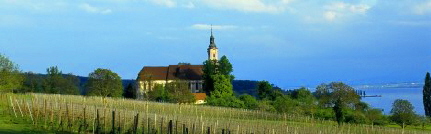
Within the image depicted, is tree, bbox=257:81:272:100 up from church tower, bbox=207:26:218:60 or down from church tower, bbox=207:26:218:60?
down

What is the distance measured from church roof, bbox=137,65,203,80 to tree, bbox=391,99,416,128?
7140 cm

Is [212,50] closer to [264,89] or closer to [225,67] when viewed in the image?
[225,67]

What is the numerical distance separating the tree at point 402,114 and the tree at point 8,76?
42.2 meters

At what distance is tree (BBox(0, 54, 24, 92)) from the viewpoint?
68938 mm

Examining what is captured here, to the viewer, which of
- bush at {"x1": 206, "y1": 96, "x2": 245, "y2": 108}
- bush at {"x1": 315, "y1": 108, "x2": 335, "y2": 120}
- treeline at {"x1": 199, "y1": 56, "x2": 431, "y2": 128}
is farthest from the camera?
bush at {"x1": 206, "y1": 96, "x2": 245, "y2": 108}

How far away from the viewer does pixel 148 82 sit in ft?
338

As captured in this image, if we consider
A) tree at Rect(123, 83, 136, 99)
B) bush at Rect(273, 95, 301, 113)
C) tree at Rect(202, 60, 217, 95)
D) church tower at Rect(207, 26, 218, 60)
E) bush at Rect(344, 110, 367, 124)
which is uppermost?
church tower at Rect(207, 26, 218, 60)

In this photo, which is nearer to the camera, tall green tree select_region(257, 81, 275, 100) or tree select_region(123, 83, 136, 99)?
tall green tree select_region(257, 81, 275, 100)

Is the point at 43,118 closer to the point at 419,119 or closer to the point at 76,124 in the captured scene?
the point at 76,124

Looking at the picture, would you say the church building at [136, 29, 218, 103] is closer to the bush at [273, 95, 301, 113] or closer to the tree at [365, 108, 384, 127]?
the bush at [273, 95, 301, 113]

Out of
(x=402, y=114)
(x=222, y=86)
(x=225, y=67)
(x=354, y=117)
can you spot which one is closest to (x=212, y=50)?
(x=225, y=67)

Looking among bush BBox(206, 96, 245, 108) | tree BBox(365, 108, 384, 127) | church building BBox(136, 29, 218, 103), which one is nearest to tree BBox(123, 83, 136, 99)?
church building BBox(136, 29, 218, 103)

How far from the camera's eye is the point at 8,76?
229ft

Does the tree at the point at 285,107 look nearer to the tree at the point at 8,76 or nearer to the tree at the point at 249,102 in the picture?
the tree at the point at 249,102
